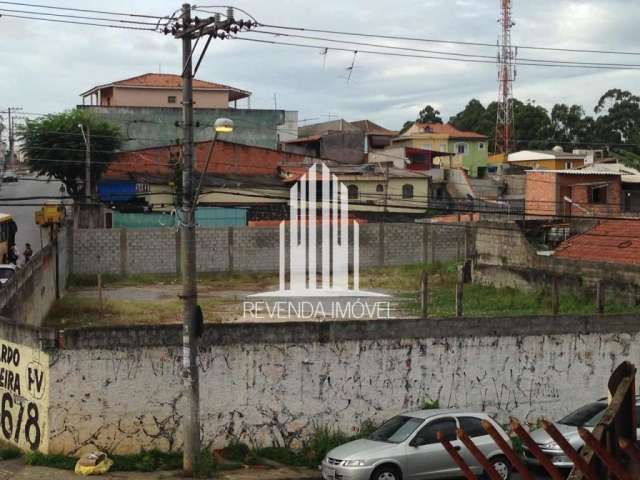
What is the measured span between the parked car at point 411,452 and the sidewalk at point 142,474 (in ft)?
2.45

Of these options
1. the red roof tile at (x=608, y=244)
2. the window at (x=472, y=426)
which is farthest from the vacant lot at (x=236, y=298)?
the window at (x=472, y=426)

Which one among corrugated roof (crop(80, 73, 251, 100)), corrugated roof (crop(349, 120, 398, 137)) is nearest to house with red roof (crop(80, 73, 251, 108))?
corrugated roof (crop(80, 73, 251, 100))

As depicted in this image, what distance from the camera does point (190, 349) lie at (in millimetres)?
15117

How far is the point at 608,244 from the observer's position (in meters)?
32.5

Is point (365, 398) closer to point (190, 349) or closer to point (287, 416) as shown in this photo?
point (287, 416)

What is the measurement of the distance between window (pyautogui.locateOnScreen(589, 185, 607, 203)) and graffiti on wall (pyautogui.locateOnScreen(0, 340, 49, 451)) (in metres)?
32.1

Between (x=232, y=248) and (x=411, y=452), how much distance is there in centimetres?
2555

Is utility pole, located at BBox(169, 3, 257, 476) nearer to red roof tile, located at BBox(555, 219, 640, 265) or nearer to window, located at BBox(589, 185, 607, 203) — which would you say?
red roof tile, located at BBox(555, 219, 640, 265)

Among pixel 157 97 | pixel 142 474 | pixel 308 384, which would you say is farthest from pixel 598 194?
pixel 157 97

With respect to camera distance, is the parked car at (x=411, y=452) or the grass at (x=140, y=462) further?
the grass at (x=140, y=462)

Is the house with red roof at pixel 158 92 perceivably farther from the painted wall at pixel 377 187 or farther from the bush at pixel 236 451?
the bush at pixel 236 451

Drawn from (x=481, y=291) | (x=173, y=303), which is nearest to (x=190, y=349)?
(x=173, y=303)

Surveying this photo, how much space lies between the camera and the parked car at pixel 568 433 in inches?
597

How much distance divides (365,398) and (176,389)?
141 inches
